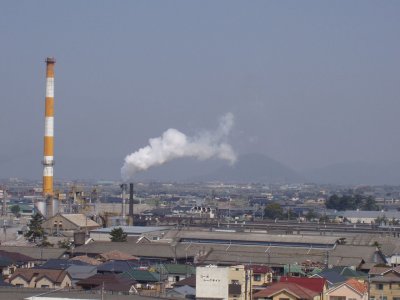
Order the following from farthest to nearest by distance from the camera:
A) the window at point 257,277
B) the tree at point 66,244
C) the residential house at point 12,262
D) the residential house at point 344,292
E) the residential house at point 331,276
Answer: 1. the tree at point 66,244
2. the residential house at point 12,262
3. the window at point 257,277
4. the residential house at point 331,276
5. the residential house at point 344,292

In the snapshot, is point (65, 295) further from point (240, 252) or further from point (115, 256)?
point (240, 252)

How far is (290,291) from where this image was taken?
16594mm

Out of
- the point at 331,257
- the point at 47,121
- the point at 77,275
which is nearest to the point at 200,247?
the point at 331,257

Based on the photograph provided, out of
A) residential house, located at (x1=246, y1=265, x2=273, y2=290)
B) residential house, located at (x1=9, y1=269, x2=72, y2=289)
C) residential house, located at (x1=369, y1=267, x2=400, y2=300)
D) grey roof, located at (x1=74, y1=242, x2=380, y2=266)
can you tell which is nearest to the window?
residential house, located at (x1=246, y1=265, x2=273, y2=290)

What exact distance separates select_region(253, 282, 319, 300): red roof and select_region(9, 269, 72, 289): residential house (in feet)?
16.4

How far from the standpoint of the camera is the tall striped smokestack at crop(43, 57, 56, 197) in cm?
4172

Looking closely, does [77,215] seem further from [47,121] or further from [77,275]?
[77,275]

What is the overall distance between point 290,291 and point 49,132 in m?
26.5

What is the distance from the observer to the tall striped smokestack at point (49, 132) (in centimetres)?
4172

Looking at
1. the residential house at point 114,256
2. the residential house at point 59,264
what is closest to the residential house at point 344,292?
the residential house at point 59,264

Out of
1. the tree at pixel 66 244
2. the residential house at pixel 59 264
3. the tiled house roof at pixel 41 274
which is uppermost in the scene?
the tree at pixel 66 244

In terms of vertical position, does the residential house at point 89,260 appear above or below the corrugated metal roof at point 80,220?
below

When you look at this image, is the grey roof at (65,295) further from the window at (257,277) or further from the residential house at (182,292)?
the window at (257,277)

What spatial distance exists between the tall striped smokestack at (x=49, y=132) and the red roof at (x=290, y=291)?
83.7 ft
